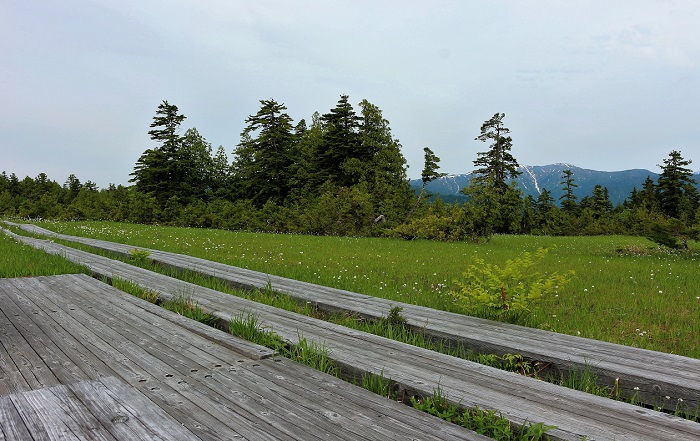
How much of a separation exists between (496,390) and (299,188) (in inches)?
1906

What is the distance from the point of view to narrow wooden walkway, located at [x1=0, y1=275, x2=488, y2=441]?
6.58ft

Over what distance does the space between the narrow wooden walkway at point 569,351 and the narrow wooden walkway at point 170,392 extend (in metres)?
1.52

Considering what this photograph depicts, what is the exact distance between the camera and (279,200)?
51.0 m

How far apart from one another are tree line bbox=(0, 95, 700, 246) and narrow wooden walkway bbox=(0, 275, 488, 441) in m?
21.1

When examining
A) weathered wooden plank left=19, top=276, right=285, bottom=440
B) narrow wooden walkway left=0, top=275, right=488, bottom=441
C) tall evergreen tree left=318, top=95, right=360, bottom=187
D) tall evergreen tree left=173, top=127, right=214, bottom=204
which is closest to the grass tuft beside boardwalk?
A: narrow wooden walkway left=0, top=275, right=488, bottom=441

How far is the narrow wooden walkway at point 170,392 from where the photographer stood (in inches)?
79.0

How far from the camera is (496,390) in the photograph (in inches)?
95.2

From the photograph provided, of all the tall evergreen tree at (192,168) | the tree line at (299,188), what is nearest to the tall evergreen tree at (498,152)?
the tree line at (299,188)

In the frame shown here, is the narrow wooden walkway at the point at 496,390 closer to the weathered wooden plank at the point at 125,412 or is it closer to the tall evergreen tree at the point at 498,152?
the weathered wooden plank at the point at 125,412

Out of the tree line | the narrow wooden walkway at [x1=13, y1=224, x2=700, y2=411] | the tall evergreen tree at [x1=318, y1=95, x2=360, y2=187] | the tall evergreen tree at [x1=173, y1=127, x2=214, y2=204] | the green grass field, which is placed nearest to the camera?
the narrow wooden walkway at [x1=13, y1=224, x2=700, y2=411]

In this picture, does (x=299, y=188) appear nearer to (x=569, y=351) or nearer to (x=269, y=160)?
(x=269, y=160)

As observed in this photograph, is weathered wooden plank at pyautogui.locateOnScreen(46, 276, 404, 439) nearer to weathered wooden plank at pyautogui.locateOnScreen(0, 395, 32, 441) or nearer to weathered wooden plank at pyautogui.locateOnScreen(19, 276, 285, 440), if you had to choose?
weathered wooden plank at pyautogui.locateOnScreen(19, 276, 285, 440)

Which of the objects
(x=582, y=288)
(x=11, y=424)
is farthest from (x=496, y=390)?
(x=582, y=288)

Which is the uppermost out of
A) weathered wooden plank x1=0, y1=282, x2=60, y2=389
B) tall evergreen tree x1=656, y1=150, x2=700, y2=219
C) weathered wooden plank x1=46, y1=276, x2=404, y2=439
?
tall evergreen tree x1=656, y1=150, x2=700, y2=219
